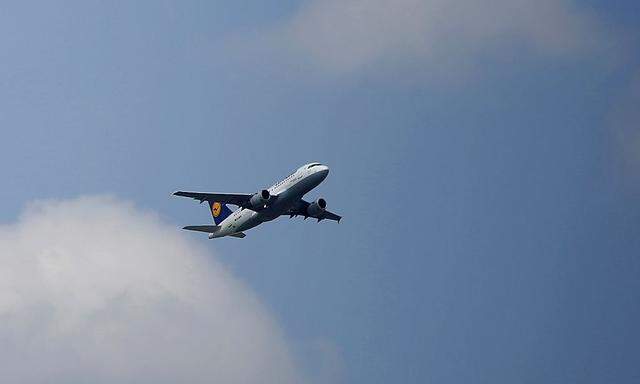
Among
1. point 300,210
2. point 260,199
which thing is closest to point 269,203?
point 260,199

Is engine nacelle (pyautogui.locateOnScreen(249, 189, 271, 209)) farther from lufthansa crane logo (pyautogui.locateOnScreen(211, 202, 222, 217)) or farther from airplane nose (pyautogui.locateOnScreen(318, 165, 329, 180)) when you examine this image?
lufthansa crane logo (pyautogui.locateOnScreen(211, 202, 222, 217))

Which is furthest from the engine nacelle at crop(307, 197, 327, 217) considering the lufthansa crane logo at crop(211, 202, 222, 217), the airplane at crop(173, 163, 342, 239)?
the lufthansa crane logo at crop(211, 202, 222, 217)

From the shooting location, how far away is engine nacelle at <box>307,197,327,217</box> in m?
145

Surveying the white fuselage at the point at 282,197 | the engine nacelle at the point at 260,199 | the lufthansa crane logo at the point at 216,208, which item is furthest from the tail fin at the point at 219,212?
the engine nacelle at the point at 260,199

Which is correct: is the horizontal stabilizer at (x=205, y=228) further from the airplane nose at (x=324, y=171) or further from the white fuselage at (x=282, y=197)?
the airplane nose at (x=324, y=171)

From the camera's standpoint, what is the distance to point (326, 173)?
131500 millimetres

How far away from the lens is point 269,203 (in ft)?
441

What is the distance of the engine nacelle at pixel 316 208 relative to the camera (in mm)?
144625

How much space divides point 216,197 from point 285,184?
8.57 m

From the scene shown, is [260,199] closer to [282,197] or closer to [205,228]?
[282,197]

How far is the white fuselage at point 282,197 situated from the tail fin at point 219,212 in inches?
251

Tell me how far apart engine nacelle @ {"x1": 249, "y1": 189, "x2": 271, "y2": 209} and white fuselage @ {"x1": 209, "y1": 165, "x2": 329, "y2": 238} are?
0.70m

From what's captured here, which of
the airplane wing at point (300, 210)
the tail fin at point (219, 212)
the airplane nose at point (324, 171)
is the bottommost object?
the airplane nose at point (324, 171)

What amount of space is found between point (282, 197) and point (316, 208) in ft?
38.0
